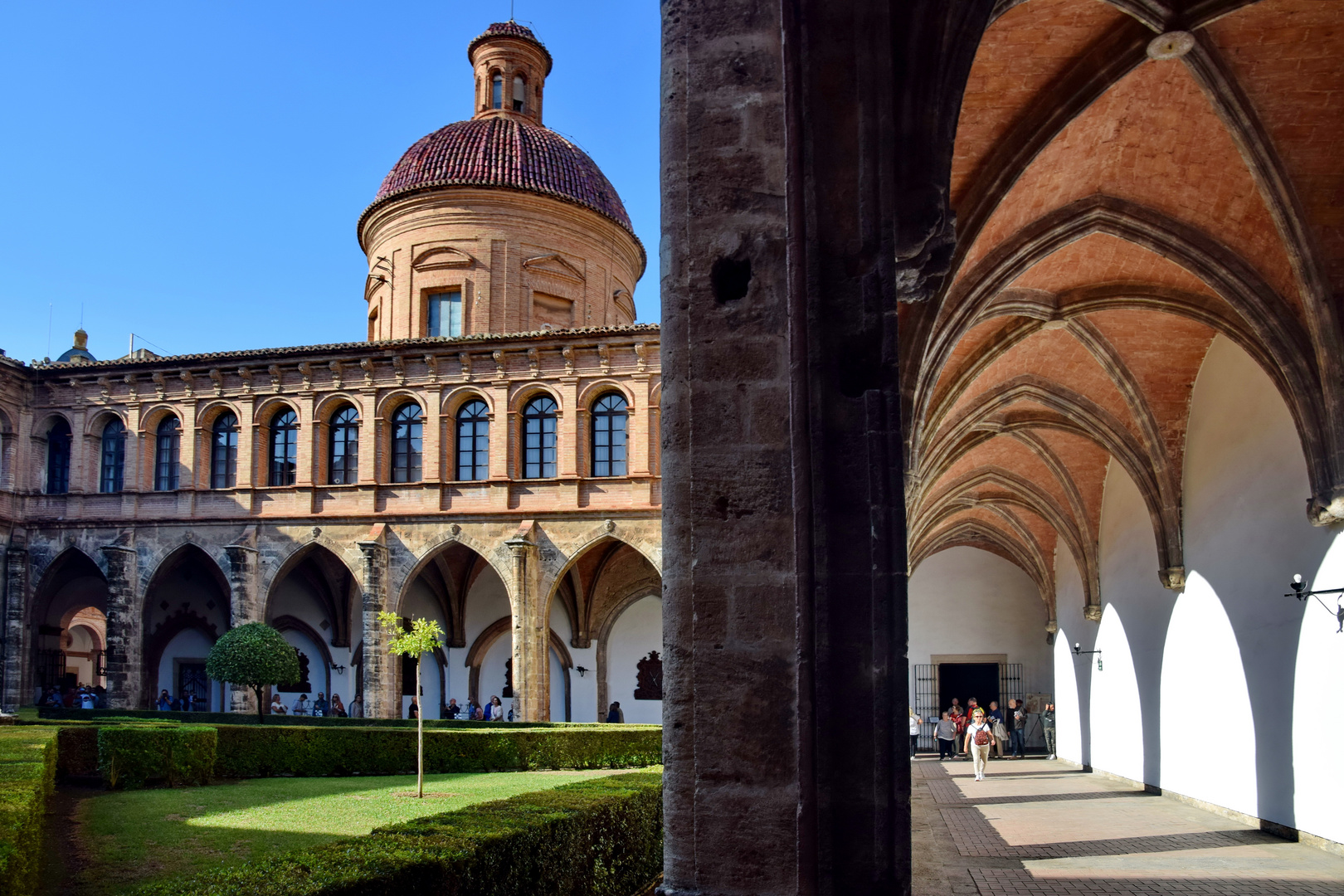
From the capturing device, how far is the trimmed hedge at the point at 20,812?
527 centimetres

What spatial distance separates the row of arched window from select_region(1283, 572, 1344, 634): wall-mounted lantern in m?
14.7

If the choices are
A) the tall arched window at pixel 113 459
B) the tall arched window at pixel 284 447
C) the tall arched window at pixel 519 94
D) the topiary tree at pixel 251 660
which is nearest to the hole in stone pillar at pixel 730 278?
the topiary tree at pixel 251 660

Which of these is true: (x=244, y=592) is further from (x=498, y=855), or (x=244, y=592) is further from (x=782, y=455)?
(x=782, y=455)

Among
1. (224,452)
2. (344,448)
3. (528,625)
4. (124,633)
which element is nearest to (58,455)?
(224,452)

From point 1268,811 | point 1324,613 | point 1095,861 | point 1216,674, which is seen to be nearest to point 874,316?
point 1095,861

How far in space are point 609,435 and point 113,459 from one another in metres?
11.7

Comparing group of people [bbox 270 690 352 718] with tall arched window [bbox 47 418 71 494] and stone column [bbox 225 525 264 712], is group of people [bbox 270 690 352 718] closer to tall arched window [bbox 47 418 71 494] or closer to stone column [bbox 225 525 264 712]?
stone column [bbox 225 525 264 712]

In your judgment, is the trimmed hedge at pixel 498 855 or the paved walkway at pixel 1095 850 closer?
the trimmed hedge at pixel 498 855

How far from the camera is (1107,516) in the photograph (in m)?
19.6

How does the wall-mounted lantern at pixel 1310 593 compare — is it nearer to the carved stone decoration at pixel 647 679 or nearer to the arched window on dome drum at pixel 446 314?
the carved stone decoration at pixel 647 679

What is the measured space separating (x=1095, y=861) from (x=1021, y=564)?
17721mm

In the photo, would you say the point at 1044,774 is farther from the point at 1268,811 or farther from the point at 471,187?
the point at 471,187

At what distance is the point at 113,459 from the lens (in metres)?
26.7

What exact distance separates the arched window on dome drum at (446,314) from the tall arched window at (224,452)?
5179mm
